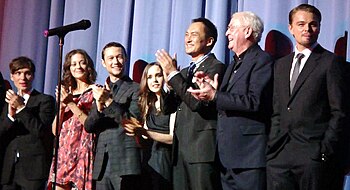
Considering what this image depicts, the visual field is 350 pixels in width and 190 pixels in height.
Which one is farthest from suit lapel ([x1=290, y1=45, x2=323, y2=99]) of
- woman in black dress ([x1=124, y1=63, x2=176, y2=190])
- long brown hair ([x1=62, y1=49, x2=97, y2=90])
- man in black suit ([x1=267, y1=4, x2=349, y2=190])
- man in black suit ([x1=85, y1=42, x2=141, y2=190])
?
long brown hair ([x1=62, y1=49, x2=97, y2=90])

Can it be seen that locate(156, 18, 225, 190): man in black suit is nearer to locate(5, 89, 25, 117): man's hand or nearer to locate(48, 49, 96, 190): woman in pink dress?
locate(48, 49, 96, 190): woman in pink dress

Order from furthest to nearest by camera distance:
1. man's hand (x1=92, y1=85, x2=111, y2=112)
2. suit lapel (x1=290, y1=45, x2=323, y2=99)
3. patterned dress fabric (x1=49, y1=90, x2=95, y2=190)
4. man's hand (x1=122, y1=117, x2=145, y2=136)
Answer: patterned dress fabric (x1=49, y1=90, x2=95, y2=190) → man's hand (x1=92, y1=85, x2=111, y2=112) → man's hand (x1=122, y1=117, x2=145, y2=136) → suit lapel (x1=290, y1=45, x2=323, y2=99)

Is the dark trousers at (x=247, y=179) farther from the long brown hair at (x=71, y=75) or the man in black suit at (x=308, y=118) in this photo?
the long brown hair at (x=71, y=75)

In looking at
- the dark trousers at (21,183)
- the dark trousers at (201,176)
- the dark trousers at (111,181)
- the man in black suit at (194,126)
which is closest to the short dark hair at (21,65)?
the dark trousers at (21,183)

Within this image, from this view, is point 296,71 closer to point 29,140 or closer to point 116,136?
point 116,136

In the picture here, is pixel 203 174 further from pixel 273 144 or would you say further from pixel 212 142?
pixel 273 144

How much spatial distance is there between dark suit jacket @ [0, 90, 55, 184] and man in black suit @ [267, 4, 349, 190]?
1662 millimetres

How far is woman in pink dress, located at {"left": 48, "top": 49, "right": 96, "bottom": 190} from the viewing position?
3.74 m

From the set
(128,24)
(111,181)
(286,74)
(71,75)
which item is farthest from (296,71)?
(128,24)

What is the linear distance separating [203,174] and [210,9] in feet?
4.36

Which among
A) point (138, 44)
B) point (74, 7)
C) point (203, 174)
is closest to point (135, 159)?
point (203, 174)

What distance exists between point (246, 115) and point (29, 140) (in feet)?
5.27

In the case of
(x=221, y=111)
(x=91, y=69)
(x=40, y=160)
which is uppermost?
(x=91, y=69)

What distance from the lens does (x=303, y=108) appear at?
2.91 m
